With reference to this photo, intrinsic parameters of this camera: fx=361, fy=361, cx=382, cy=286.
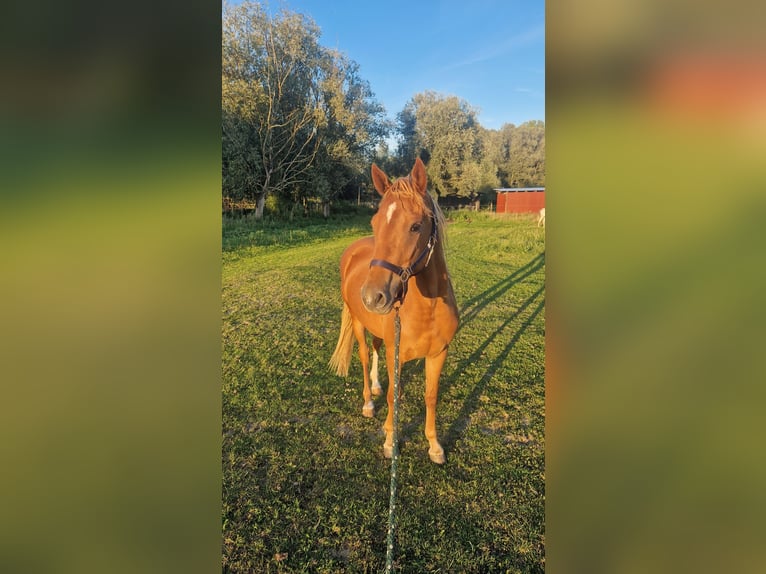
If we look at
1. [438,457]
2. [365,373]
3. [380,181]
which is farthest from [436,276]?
[365,373]

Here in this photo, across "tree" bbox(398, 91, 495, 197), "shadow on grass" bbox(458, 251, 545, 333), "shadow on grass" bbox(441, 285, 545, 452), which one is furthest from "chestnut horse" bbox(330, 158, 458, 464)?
"tree" bbox(398, 91, 495, 197)

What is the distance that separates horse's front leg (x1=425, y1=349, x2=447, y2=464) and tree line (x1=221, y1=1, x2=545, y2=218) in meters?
6.20

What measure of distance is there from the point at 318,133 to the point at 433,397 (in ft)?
52.1

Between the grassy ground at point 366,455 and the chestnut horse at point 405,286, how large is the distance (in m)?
0.34

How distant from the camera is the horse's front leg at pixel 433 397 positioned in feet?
10.4

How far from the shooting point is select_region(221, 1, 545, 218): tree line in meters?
10.8

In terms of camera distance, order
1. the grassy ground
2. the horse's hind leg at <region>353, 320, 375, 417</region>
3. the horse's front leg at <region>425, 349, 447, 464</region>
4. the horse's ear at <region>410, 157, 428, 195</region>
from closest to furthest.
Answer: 1. the horse's ear at <region>410, 157, 428, 195</region>
2. the grassy ground
3. the horse's front leg at <region>425, 349, 447, 464</region>
4. the horse's hind leg at <region>353, 320, 375, 417</region>

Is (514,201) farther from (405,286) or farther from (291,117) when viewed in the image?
(405,286)

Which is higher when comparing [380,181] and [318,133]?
[318,133]

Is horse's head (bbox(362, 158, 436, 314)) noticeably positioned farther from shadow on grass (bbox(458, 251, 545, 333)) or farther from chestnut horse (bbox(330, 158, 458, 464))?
shadow on grass (bbox(458, 251, 545, 333))

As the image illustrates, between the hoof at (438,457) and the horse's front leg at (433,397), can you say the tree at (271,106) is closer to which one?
the horse's front leg at (433,397)

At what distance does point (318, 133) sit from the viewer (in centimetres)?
1653
